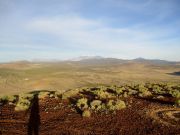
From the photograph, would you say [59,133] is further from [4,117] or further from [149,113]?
[149,113]

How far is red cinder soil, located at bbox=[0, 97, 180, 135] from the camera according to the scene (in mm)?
10982

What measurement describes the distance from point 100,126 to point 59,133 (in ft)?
7.53

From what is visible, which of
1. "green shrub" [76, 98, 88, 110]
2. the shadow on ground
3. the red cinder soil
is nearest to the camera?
the red cinder soil

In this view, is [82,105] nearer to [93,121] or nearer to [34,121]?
[93,121]

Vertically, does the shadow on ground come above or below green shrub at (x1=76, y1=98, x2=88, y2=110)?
below

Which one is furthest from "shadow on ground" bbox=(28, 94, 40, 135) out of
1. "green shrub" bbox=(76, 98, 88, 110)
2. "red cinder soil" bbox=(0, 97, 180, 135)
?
"green shrub" bbox=(76, 98, 88, 110)

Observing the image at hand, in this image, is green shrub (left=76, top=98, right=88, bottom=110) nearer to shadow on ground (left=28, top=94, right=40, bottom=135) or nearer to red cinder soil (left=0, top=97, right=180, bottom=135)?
red cinder soil (left=0, top=97, right=180, bottom=135)

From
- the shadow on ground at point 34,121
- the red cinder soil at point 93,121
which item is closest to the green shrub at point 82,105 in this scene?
the red cinder soil at point 93,121

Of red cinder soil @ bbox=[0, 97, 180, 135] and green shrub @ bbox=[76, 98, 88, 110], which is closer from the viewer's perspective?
red cinder soil @ bbox=[0, 97, 180, 135]

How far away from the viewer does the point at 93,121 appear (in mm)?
12617

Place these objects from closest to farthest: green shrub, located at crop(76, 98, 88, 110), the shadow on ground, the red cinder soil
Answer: the red cinder soil → the shadow on ground → green shrub, located at crop(76, 98, 88, 110)

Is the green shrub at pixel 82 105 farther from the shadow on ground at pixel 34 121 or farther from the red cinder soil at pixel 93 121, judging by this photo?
the shadow on ground at pixel 34 121

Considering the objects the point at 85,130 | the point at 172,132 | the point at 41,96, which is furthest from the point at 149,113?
the point at 41,96

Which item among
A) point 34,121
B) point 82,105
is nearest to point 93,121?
point 34,121
